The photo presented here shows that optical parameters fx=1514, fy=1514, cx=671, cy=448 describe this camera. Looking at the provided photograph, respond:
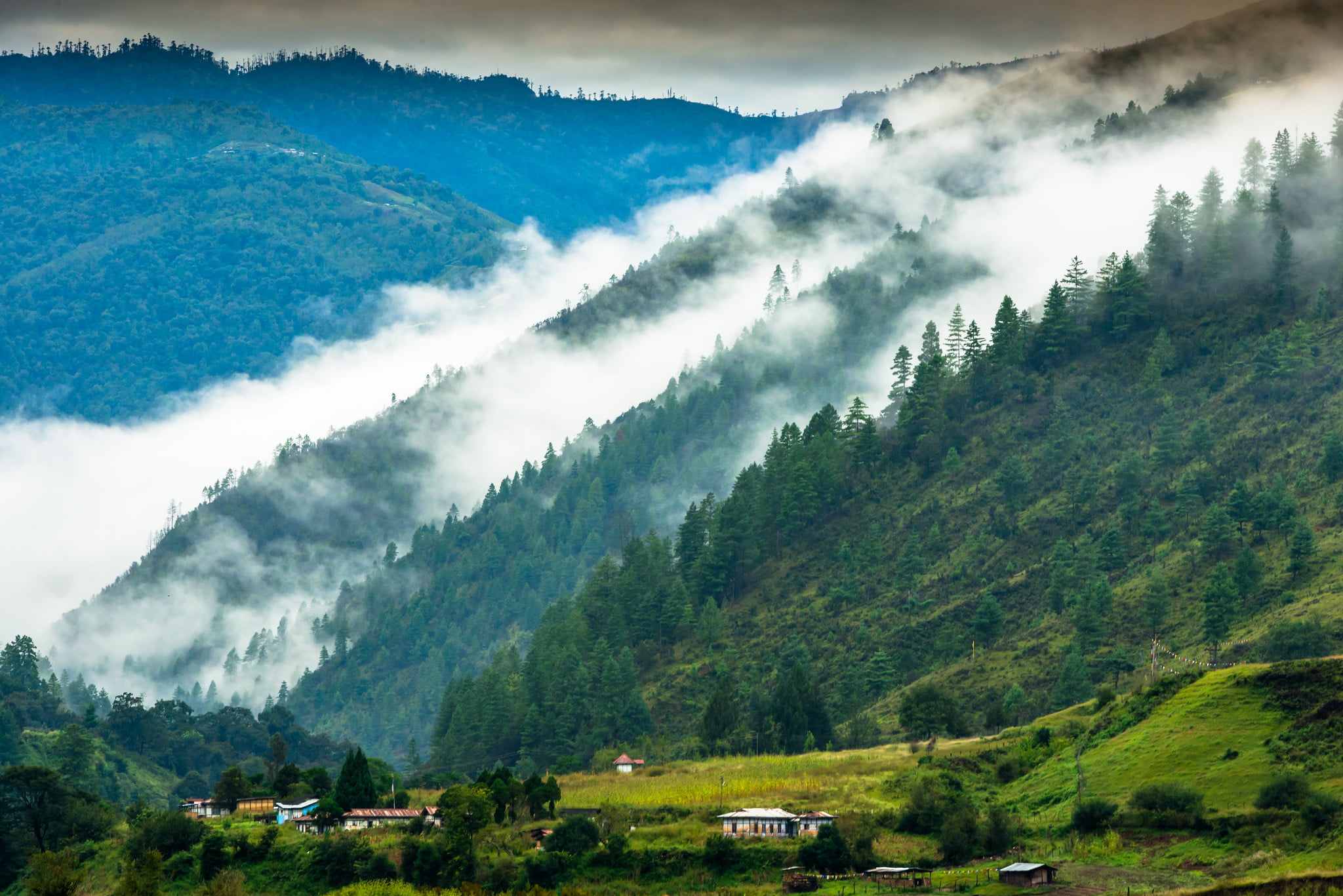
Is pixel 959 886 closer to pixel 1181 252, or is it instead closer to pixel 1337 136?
pixel 1181 252

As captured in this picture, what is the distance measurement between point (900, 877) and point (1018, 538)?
6970cm

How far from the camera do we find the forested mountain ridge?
118 m

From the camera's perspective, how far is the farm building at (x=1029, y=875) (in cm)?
7094

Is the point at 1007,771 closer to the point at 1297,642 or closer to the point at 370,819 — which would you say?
the point at 1297,642

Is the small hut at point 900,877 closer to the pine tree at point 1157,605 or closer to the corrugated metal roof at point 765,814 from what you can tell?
the corrugated metal roof at point 765,814

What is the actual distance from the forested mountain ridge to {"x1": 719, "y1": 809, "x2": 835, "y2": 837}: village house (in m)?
26.5

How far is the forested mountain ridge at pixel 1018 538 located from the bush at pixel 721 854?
30761 millimetres

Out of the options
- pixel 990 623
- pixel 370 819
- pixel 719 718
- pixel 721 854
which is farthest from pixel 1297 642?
pixel 370 819

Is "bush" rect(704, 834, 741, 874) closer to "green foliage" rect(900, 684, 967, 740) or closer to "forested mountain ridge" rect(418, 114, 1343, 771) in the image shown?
"green foliage" rect(900, 684, 967, 740)

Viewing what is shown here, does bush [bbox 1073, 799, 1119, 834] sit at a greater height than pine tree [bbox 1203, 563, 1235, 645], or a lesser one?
lesser

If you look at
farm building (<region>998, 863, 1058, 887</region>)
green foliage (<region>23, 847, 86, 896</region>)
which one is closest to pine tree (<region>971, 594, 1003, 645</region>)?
farm building (<region>998, 863, 1058, 887</region>)

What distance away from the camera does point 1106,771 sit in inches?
3381

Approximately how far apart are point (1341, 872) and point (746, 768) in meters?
52.2

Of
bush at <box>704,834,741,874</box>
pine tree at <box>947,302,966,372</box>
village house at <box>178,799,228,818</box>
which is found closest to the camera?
bush at <box>704,834,741,874</box>
